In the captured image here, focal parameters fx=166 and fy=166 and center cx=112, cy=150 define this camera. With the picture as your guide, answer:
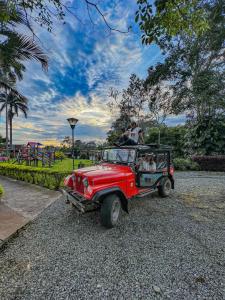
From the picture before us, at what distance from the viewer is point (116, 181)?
143 inches

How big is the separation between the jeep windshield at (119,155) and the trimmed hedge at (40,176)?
2401 mm

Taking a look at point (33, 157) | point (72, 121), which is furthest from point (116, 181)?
point (33, 157)

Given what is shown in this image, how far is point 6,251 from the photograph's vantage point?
2.77 metres

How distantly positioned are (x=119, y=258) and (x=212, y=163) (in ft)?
A: 40.4

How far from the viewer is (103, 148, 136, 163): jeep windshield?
14.4ft

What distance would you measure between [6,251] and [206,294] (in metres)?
2.98

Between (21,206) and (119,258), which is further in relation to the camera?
(21,206)

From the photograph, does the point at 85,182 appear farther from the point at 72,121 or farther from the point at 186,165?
the point at 186,165

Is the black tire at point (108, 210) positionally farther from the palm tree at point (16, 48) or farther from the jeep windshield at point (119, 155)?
the palm tree at point (16, 48)

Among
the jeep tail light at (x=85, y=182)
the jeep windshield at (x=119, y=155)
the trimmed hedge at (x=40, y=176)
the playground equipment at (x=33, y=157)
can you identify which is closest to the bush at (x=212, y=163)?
the jeep windshield at (x=119, y=155)

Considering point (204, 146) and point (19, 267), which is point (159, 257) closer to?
point (19, 267)

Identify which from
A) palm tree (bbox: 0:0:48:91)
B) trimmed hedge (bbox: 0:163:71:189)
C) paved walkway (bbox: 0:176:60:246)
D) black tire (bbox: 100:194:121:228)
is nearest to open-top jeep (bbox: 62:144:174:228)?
black tire (bbox: 100:194:121:228)

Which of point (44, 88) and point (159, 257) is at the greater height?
point (44, 88)

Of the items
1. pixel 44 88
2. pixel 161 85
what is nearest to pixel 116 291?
pixel 44 88
